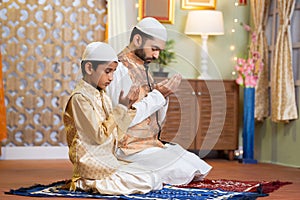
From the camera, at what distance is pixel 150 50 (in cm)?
355

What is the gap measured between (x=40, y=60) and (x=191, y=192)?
11.4ft

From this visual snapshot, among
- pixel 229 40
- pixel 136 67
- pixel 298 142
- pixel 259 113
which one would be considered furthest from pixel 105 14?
pixel 136 67

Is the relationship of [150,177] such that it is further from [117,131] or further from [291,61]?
[291,61]

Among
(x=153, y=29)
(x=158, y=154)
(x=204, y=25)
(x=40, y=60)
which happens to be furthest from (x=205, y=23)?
(x=153, y=29)

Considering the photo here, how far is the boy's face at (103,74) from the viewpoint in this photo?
342 cm

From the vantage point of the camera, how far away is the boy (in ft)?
11.2

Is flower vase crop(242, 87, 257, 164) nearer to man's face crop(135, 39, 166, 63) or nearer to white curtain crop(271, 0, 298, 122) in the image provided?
white curtain crop(271, 0, 298, 122)

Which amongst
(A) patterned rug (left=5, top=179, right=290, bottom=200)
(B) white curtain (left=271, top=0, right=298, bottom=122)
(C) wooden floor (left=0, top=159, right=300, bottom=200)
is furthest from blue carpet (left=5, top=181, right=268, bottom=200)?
(B) white curtain (left=271, top=0, right=298, bottom=122)

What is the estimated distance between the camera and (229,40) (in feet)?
23.4

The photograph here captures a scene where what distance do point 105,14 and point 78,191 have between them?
3714 millimetres

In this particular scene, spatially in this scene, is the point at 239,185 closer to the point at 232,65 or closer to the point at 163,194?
the point at 163,194

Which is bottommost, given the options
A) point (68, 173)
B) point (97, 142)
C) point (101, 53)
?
point (68, 173)

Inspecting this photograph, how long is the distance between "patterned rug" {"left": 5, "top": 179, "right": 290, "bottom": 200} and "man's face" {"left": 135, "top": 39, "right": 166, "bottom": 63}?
0.73 metres

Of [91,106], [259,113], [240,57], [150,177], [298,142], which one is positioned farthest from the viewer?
[240,57]
